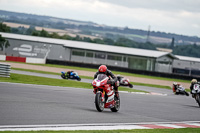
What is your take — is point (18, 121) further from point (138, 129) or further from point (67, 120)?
point (138, 129)

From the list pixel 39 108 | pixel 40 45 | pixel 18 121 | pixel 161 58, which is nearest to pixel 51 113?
pixel 39 108

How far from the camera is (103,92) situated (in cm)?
1295

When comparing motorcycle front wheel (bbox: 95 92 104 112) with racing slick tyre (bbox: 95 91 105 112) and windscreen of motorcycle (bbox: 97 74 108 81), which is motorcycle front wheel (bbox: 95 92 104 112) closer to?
racing slick tyre (bbox: 95 91 105 112)

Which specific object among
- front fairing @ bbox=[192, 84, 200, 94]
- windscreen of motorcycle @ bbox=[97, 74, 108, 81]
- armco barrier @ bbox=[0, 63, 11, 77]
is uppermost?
windscreen of motorcycle @ bbox=[97, 74, 108, 81]

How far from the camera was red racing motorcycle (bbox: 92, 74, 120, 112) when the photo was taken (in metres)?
12.6

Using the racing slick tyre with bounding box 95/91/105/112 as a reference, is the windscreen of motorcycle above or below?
above

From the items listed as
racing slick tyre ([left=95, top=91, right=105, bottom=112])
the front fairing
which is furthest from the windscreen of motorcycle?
the front fairing

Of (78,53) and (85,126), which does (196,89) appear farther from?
(78,53)

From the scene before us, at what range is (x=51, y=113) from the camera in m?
10.8

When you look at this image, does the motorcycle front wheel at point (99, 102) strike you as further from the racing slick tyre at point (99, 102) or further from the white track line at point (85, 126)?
the white track line at point (85, 126)

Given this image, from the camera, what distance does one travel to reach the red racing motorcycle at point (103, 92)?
41.3 ft

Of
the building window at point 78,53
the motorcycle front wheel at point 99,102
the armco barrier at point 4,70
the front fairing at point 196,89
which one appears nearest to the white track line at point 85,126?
the motorcycle front wheel at point 99,102

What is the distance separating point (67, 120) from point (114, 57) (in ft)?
200

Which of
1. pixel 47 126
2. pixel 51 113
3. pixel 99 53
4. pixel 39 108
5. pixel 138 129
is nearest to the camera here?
pixel 47 126
